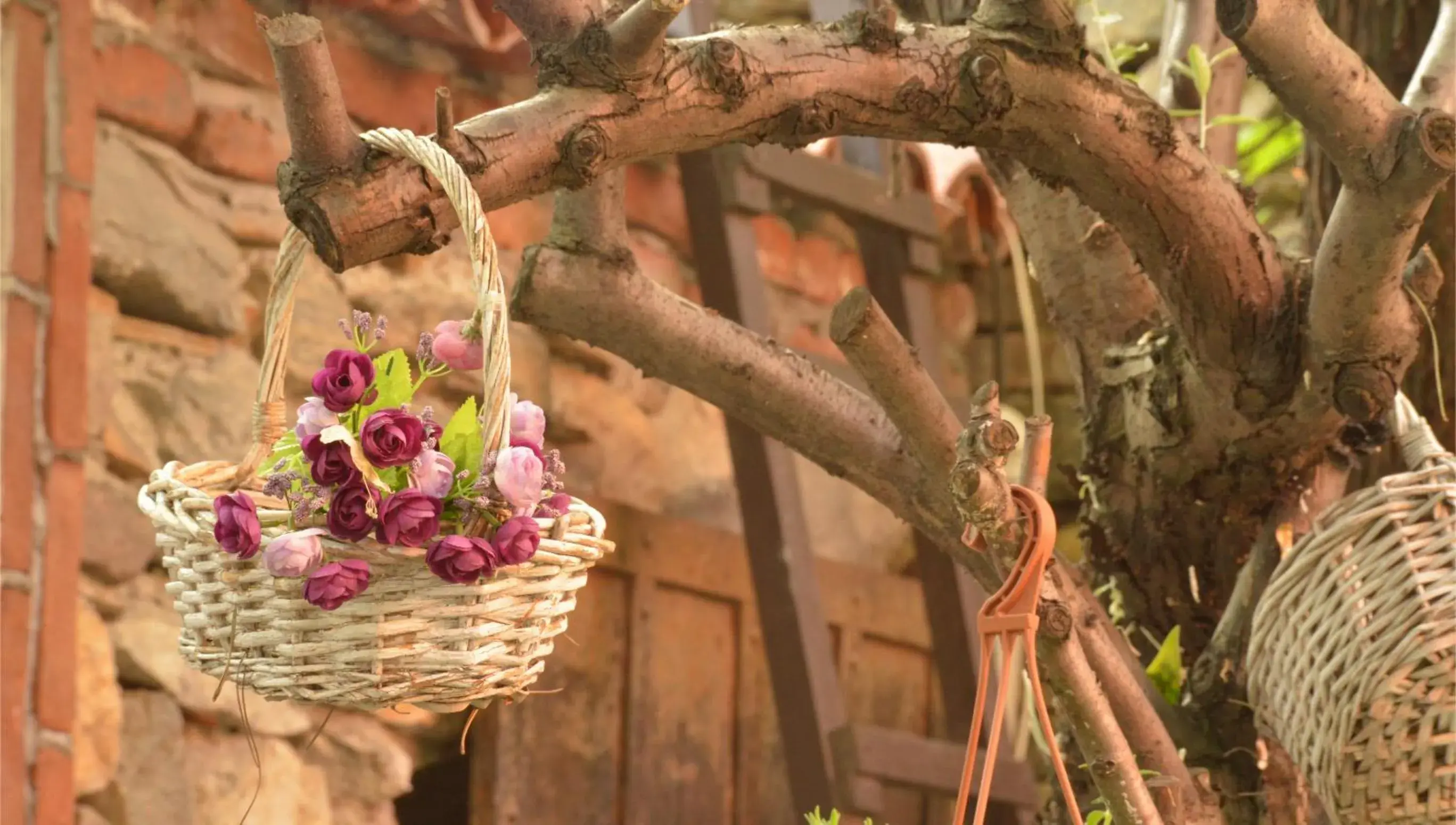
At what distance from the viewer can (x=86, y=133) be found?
5.65 ft

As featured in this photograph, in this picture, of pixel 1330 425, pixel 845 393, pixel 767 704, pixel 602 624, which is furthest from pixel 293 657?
pixel 767 704

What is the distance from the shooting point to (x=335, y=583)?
86 centimetres

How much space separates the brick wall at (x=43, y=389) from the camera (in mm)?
1587

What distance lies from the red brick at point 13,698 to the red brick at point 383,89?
2.45 feet

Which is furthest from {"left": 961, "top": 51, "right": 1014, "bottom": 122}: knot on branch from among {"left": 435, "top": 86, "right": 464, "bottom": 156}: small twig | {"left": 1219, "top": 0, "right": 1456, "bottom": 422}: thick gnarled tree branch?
{"left": 435, "top": 86, "right": 464, "bottom": 156}: small twig

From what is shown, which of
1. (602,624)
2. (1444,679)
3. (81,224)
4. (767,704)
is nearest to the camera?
(1444,679)

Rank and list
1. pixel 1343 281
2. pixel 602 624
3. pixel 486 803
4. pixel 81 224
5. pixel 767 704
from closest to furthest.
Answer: pixel 1343 281 → pixel 81 224 → pixel 486 803 → pixel 602 624 → pixel 767 704

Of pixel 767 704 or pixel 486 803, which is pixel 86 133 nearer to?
pixel 486 803

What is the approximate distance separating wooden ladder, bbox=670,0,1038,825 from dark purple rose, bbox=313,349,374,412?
3.55 ft

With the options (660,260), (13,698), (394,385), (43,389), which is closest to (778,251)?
(660,260)

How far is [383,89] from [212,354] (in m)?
0.43

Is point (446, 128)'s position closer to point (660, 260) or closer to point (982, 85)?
point (982, 85)

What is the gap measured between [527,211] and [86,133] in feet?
2.08

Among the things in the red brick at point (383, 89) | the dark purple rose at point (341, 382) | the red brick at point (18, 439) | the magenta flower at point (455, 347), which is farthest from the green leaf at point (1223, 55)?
the red brick at point (18, 439)
